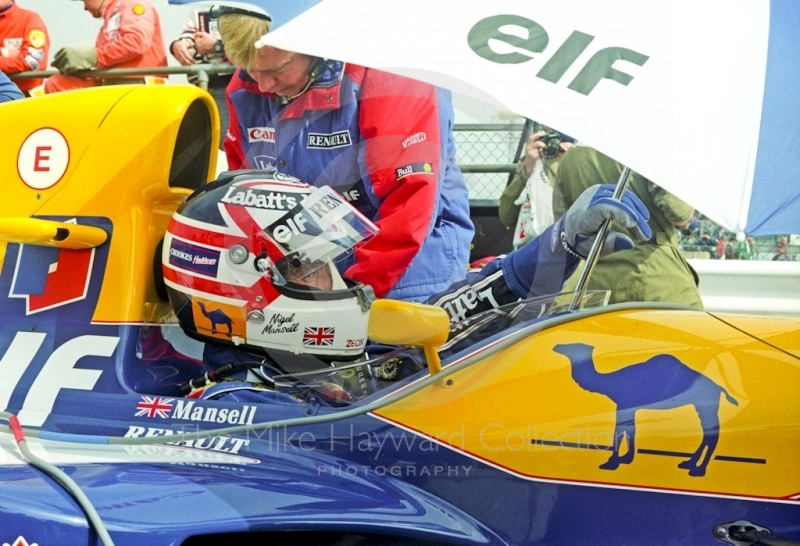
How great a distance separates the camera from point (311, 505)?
1.58 metres

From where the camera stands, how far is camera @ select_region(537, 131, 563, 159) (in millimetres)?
1734

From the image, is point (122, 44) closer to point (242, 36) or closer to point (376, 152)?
point (242, 36)

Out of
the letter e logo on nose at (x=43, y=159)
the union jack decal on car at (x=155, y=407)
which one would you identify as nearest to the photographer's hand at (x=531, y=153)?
the union jack decal on car at (x=155, y=407)

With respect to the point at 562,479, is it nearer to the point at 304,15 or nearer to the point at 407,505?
the point at 407,505

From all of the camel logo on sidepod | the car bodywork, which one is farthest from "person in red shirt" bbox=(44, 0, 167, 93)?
the camel logo on sidepod

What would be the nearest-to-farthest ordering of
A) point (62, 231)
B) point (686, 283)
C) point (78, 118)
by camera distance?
point (686, 283)
point (62, 231)
point (78, 118)

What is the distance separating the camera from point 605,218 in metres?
1.74

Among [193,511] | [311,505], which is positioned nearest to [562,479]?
[311,505]

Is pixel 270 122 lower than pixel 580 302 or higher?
higher

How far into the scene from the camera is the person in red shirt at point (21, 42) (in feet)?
14.0

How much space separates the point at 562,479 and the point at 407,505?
0.30m

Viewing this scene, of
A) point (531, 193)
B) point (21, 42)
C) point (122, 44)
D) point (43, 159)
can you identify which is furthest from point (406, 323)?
point (21, 42)

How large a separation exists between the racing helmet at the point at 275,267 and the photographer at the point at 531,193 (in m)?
0.34

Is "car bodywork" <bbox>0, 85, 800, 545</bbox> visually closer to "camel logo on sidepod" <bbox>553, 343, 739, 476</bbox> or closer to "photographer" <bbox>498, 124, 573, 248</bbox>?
"camel logo on sidepod" <bbox>553, 343, 739, 476</bbox>
